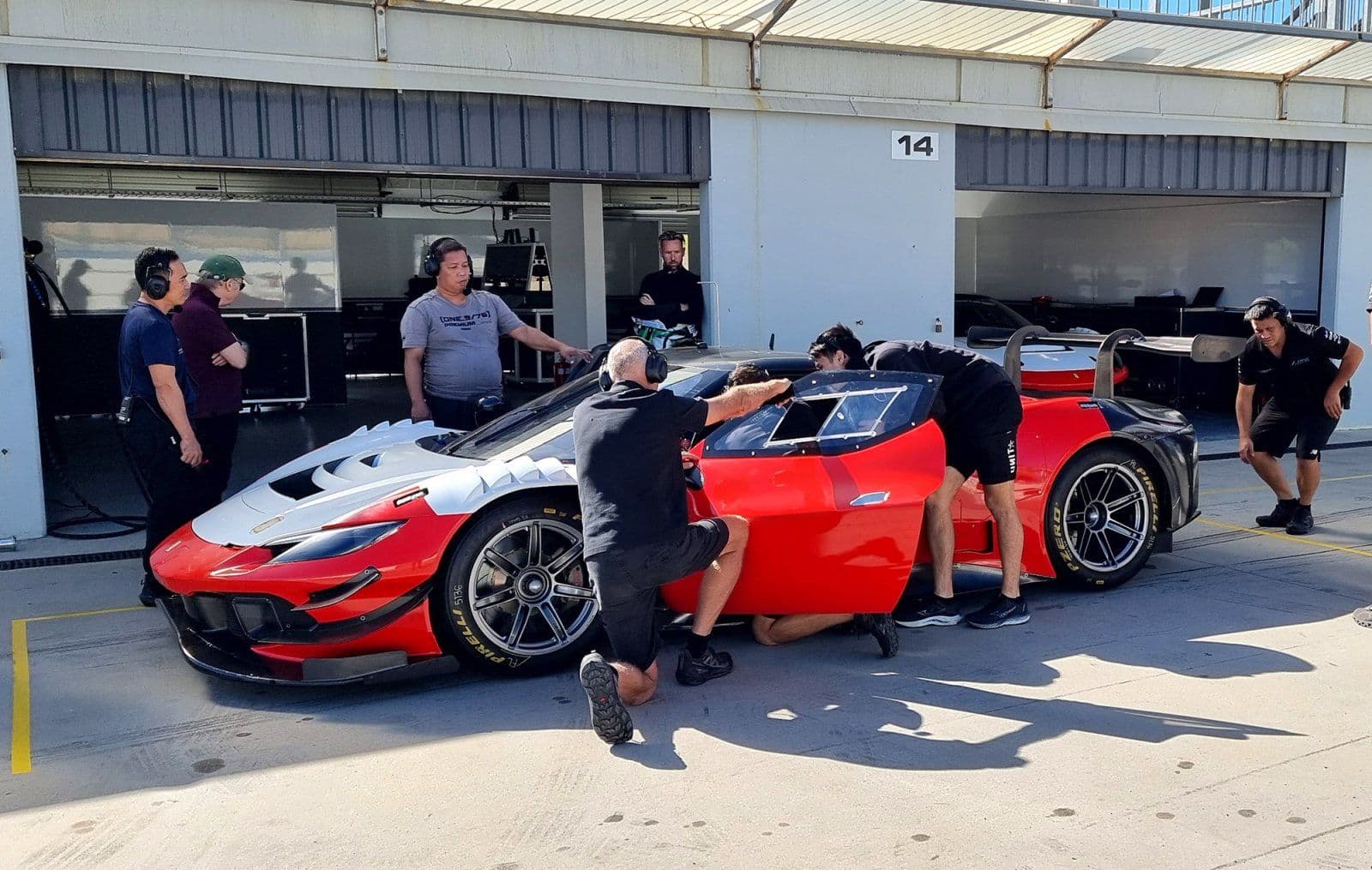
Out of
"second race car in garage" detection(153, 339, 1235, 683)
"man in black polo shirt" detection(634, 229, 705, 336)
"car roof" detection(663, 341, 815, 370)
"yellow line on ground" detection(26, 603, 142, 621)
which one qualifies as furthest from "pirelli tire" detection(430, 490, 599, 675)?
"man in black polo shirt" detection(634, 229, 705, 336)

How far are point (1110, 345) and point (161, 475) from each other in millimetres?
4811

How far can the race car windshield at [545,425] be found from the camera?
202 inches

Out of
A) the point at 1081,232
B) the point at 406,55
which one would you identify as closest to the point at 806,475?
the point at 406,55

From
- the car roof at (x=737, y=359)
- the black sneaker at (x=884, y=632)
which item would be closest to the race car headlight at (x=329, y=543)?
the car roof at (x=737, y=359)

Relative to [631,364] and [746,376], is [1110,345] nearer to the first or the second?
[746,376]

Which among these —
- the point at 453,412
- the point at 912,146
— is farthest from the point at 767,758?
the point at 912,146

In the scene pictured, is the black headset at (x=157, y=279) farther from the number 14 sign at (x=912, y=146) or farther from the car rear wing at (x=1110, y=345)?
the number 14 sign at (x=912, y=146)

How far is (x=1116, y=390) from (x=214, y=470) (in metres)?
11.3

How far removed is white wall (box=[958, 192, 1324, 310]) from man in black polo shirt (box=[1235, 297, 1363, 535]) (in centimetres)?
611

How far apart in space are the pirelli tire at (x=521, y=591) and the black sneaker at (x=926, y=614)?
4.78ft

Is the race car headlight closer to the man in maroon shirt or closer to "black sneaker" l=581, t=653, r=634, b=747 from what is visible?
"black sneaker" l=581, t=653, r=634, b=747

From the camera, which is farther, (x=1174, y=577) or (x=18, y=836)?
(x=1174, y=577)

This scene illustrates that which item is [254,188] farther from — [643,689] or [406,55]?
[643,689]

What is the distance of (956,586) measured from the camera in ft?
19.7
